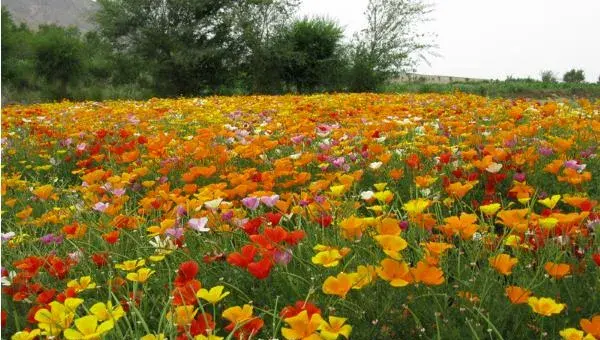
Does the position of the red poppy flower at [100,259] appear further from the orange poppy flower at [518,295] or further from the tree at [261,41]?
the tree at [261,41]

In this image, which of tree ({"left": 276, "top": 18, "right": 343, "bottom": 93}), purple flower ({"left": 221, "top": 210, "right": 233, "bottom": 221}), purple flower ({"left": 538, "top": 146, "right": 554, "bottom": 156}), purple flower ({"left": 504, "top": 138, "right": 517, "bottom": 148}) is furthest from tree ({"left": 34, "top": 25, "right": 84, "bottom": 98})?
purple flower ({"left": 221, "top": 210, "right": 233, "bottom": 221})

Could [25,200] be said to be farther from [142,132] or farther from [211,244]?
[142,132]

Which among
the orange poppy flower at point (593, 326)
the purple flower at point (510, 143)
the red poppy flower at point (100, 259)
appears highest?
the purple flower at point (510, 143)

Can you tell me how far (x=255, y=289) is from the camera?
1739 mm

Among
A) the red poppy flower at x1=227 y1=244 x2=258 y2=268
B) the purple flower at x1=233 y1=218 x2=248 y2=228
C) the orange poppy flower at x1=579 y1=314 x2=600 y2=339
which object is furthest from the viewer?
the purple flower at x1=233 y1=218 x2=248 y2=228

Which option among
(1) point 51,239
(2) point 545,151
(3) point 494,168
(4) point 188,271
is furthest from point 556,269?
(2) point 545,151

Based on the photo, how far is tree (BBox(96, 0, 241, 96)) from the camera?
23875mm

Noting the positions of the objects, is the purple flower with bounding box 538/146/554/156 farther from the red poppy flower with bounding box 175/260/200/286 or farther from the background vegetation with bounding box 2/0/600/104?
the background vegetation with bounding box 2/0/600/104

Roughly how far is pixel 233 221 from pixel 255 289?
1.46 ft

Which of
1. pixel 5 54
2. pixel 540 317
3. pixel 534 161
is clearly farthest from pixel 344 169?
pixel 5 54

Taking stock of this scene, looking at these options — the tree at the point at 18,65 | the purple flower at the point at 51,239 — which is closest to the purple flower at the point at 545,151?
the purple flower at the point at 51,239

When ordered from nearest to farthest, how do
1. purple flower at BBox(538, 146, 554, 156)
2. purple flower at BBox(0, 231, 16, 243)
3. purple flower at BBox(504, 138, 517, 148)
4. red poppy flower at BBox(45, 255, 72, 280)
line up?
red poppy flower at BBox(45, 255, 72, 280) → purple flower at BBox(0, 231, 16, 243) → purple flower at BBox(538, 146, 554, 156) → purple flower at BBox(504, 138, 517, 148)

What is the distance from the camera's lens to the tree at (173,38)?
2388 centimetres

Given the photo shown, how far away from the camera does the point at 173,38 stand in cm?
2377
